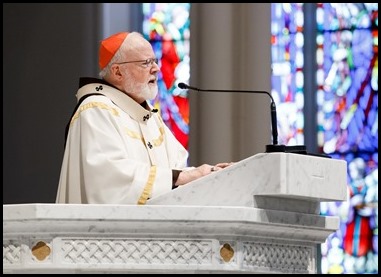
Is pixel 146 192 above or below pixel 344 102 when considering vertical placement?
Result: below

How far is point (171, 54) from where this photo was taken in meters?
13.2

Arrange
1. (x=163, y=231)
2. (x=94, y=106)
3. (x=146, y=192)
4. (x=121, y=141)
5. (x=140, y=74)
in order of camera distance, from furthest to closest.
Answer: (x=140, y=74)
(x=94, y=106)
(x=121, y=141)
(x=146, y=192)
(x=163, y=231)

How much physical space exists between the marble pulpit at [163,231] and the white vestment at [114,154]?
1.82 ft

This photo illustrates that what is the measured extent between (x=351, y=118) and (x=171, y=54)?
1.83m

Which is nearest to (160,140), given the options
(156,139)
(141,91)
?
(156,139)

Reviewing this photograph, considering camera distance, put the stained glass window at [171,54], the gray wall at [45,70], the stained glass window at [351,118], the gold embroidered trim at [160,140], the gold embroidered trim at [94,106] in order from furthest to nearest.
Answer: the stained glass window at [171,54]
the gray wall at [45,70]
the stained glass window at [351,118]
the gold embroidered trim at [160,140]
the gold embroidered trim at [94,106]

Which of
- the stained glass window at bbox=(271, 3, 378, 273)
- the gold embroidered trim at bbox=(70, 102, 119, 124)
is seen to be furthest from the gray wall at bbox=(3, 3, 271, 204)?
the gold embroidered trim at bbox=(70, 102, 119, 124)

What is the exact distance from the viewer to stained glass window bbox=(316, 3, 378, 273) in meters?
12.4

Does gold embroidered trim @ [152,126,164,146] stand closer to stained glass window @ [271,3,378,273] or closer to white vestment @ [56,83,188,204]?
white vestment @ [56,83,188,204]

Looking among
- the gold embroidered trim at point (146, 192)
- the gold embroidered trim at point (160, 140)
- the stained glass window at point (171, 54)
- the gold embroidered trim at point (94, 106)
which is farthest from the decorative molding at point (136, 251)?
the stained glass window at point (171, 54)

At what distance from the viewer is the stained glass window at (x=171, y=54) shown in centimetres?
1301

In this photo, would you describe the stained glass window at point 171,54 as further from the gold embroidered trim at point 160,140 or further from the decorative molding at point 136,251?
the decorative molding at point 136,251

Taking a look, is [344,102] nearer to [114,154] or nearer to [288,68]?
[288,68]

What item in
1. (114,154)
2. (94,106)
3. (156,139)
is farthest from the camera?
(156,139)
